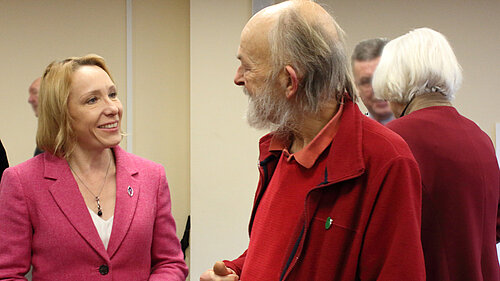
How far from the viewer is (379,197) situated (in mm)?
1226

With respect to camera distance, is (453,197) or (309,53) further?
(453,197)

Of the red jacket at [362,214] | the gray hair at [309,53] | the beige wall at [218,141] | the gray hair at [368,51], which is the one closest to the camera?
the red jacket at [362,214]

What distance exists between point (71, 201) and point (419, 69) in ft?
4.25

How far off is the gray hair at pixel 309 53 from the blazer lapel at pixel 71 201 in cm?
92

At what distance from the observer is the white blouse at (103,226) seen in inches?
76.2

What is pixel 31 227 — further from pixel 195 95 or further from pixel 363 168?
pixel 195 95

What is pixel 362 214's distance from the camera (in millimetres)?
1242

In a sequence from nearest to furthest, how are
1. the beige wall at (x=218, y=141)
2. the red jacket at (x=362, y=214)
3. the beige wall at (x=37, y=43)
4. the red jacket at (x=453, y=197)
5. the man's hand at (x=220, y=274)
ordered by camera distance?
1. the red jacket at (x=362, y=214)
2. the man's hand at (x=220, y=274)
3. the red jacket at (x=453, y=197)
4. the beige wall at (x=218, y=141)
5. the beige wall at (x=37, y=43)

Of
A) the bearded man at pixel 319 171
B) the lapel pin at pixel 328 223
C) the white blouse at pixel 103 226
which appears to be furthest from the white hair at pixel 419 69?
the white blouse at pixel 103 226

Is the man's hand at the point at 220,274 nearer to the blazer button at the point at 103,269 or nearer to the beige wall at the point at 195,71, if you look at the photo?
the blazer button at the point at 103,269

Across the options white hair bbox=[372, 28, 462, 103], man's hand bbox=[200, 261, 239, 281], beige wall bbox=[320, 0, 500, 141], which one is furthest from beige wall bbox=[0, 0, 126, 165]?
man's hand bbox=[200, 261, 239, 281]

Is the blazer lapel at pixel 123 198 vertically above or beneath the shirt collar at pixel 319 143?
beneath

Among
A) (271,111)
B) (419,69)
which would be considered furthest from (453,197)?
(271,111)

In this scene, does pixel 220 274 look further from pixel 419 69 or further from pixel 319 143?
pixel 419 69
